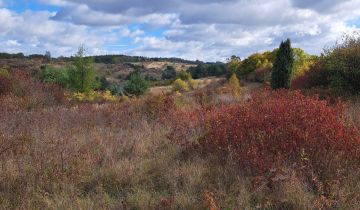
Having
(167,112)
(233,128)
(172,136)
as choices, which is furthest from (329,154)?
(167,112)

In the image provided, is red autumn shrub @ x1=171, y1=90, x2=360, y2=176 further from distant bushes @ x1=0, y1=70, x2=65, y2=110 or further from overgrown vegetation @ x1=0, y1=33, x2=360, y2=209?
distant bushes @ x1=0, y1=70, x2=65, y2=110

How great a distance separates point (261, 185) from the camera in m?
5.34

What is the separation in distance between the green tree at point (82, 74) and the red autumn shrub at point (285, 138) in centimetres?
3551

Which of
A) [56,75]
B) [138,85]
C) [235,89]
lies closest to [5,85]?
[235,89]

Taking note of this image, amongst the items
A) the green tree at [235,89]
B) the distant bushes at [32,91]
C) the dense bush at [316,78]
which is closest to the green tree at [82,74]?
the green tree at [235,89]

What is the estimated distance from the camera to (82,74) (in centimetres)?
4159

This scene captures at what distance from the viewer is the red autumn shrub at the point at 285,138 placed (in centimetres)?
589

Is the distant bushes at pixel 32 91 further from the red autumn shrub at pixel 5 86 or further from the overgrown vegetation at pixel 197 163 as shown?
the overgrown vegetation at pixel 197 163

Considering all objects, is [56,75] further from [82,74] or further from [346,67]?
[346,67]

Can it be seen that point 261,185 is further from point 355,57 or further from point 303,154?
point 355,57

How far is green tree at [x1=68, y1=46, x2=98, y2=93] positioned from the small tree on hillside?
20.3 meters

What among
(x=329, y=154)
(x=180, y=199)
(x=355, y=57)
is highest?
(x=355, y=57)

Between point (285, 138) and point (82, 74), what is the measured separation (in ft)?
122

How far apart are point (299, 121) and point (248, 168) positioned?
1273 millimetres
